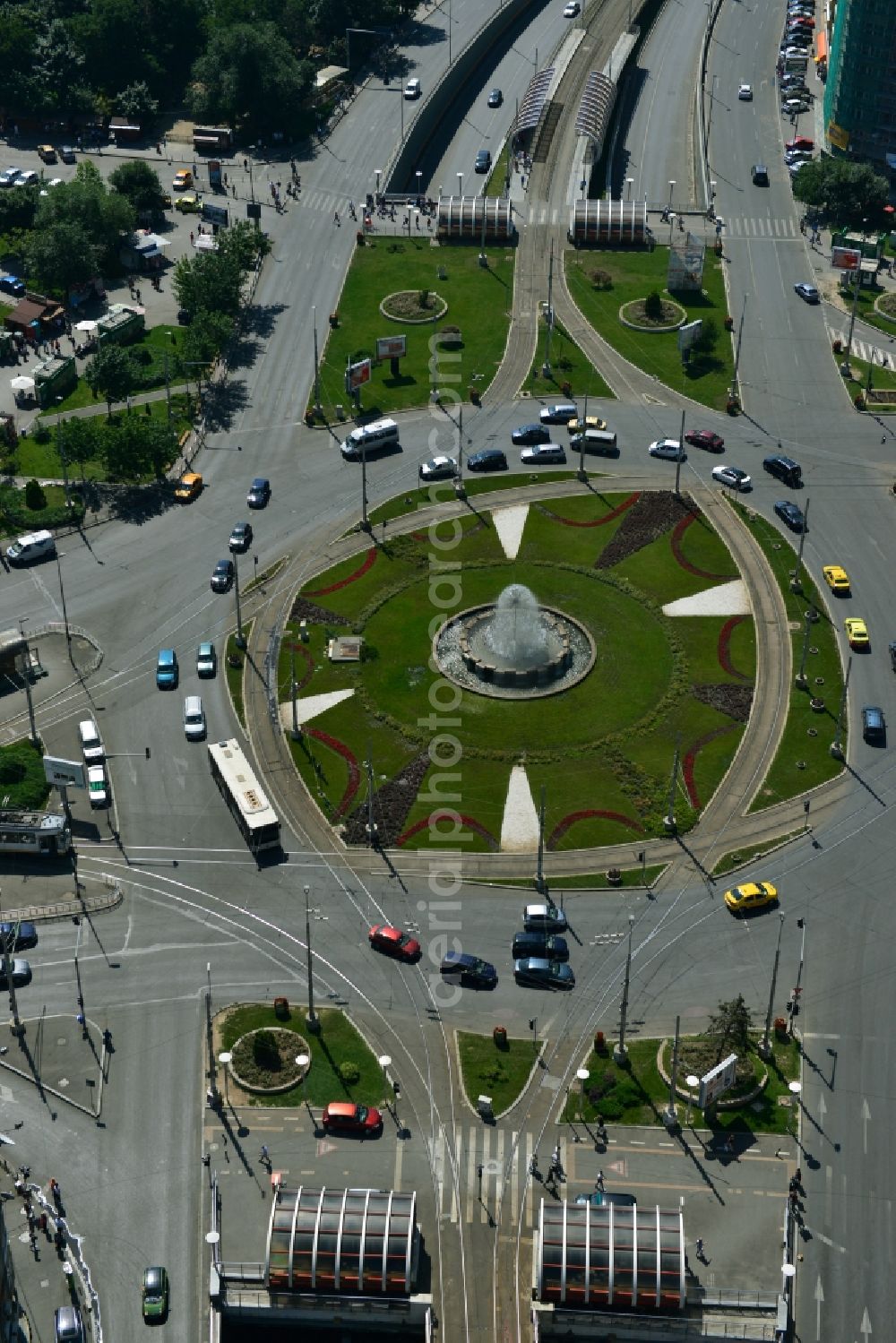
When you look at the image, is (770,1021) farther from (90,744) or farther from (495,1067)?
(90,744)

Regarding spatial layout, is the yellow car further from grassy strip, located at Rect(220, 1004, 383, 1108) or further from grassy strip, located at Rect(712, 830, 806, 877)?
grassy strip, located at Rect(220, 1004, 383, 1108)

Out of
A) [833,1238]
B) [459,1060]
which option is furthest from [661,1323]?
[459,1060]

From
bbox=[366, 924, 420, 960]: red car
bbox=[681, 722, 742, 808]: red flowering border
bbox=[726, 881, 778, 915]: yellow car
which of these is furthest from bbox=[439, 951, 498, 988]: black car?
bbox=[681, 722, 742, 808]: red flowering border

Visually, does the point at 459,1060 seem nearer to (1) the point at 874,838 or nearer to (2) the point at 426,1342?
(2) the point at 426,1342

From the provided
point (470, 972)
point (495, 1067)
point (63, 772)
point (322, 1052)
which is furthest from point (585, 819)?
point (63, 772)

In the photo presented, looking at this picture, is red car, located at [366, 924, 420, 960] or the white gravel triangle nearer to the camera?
red car, located at [366, 924, 420, 960]
